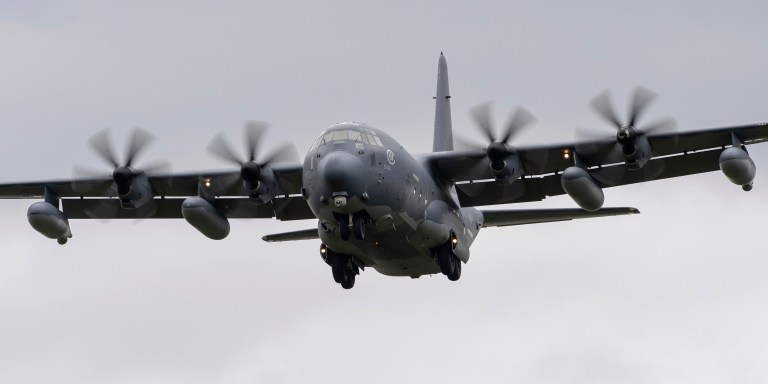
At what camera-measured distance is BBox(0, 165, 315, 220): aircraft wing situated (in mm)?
45750

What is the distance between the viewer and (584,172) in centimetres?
4106

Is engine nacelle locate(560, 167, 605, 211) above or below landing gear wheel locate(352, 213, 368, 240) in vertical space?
above

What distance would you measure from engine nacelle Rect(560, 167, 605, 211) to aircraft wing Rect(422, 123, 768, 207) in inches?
72.2

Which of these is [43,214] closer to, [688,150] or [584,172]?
[584,172]

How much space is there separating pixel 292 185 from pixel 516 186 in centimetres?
717

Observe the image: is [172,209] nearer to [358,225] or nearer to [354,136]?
[358,225]

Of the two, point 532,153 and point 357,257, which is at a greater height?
point 532,153

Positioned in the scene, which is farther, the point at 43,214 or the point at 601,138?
the point at 43,214

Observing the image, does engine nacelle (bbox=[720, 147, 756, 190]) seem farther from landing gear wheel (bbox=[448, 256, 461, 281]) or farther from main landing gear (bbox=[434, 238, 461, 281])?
landing gear wheel (bbox=[448, 256, 461, 281])

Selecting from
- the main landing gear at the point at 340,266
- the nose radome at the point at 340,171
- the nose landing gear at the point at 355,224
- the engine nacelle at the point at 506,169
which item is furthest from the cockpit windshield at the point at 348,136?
the main landing gear at the point at 340,266

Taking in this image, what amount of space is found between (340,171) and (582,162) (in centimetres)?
837

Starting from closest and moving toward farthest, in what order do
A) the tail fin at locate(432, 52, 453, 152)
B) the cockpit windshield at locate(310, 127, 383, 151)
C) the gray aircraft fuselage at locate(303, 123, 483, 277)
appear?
the gray aircraft fuselage at locate(303, 123, 483, 277) → the cockpit windshield at locate(310, 127, 383, 151) → the tail fin at locate(432, 52, 453, 152)

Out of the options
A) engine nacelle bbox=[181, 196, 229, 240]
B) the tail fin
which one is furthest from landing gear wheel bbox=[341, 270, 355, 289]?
Answer: the tail fin

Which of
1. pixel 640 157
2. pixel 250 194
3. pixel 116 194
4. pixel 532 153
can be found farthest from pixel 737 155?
pixel 116 194
